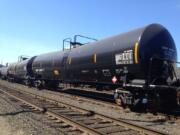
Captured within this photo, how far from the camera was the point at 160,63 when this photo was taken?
13.4 meters

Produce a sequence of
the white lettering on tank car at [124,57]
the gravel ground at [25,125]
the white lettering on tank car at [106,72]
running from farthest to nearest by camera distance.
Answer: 1. the white lettering on tank car at [106,72]
2. the white lettering on tank car at [124,57]
3. the gravel ground at [25,125]

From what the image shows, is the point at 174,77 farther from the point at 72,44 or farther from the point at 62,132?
the point at 72,44

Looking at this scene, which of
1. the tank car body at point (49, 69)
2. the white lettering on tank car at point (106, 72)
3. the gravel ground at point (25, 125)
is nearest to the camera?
the gravel ground at point (25, 125)

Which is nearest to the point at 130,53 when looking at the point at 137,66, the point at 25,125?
the point at 137,66

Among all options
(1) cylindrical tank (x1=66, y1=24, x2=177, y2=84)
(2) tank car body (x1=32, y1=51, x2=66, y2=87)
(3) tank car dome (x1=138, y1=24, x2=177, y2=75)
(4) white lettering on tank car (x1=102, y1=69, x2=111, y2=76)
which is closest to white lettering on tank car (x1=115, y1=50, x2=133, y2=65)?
(1) cylindrical tank (x1=66, y1=24, x2=177, y2=84)

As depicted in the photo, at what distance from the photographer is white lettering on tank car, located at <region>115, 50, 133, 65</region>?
13324 mm

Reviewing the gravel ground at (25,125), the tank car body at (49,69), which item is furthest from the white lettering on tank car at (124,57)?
the tank car body at (49,69)

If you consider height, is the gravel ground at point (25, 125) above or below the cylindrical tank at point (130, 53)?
below

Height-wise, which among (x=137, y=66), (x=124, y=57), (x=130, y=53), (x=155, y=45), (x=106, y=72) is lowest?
(x=106, y=72)

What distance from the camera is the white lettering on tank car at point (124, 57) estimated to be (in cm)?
1332

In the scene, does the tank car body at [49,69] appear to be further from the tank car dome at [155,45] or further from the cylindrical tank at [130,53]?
the tank car dome at [155,45]

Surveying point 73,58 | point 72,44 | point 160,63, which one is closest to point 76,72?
point 73,58

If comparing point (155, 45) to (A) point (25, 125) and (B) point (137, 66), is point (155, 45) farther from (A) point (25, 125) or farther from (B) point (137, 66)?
(A) point (25, 125)

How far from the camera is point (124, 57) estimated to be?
1378 cm
